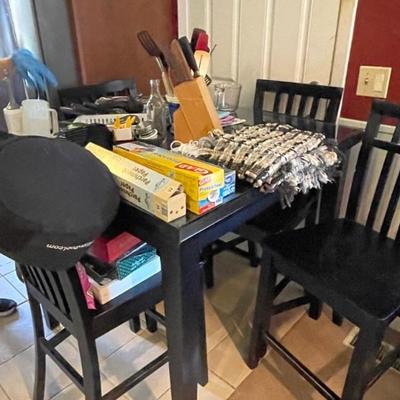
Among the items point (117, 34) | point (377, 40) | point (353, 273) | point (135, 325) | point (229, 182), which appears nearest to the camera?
point (229, 182)

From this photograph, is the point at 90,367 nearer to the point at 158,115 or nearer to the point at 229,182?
the point at 229,182

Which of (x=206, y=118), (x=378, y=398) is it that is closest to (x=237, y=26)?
(x=206, y=118)

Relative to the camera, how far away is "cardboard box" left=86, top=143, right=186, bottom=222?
785 millimetres

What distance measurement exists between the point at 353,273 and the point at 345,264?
0.15 ft

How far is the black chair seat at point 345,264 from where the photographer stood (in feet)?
3.38

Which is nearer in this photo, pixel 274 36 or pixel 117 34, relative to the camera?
pixel 274 36

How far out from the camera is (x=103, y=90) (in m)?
1.76

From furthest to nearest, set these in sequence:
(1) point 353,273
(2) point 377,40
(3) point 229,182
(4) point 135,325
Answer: (4) point 135,325 < (2) point 377,40 < (1) point 353,273 < (3) point 229,182

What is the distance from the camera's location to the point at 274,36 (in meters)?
1.73

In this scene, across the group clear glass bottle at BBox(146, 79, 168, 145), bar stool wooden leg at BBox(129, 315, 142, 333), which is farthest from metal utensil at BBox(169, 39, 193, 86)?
bar stool wooden leg at BBox(129, 315, 142, 333)

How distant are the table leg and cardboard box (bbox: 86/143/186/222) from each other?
8 cm

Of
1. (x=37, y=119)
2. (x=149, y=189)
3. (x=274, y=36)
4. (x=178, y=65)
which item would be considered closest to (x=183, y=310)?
(x=149, y=189)

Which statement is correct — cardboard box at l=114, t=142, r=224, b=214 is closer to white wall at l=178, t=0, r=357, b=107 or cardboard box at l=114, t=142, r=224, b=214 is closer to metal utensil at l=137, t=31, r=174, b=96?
metal utensil at l=137, t=31, r=174, b=96

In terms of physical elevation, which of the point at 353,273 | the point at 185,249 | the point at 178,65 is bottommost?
the point at 353,273
